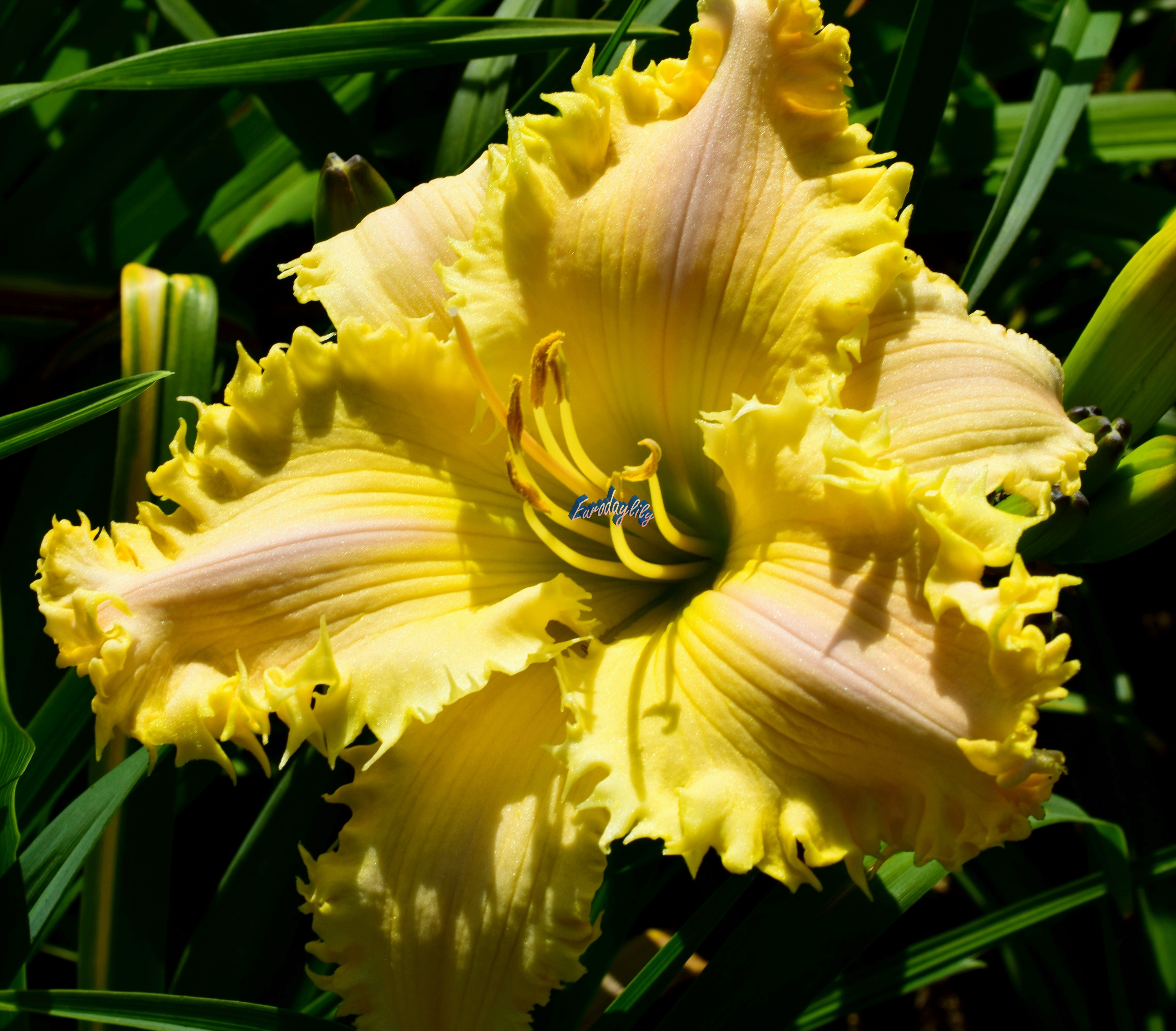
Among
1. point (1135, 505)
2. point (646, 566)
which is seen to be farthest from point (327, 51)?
point (1135, 505)

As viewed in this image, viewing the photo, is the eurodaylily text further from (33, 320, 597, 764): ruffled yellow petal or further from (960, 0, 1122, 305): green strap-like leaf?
(960, 0, 1122, 305): green strap-like leaf

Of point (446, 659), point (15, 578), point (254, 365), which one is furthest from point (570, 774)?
point (15, 578)

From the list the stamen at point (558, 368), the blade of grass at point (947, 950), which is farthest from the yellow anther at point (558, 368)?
the blade of grass at point (947, 950)

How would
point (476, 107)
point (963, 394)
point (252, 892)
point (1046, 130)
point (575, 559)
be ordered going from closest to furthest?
point (963, 394) → point (575, 559) → point (252, 892) → point (1046, 130) → point (476, 107)

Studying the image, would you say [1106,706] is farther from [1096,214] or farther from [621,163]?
[621,163]

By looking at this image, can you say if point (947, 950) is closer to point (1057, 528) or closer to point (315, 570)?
point (1057, 528)

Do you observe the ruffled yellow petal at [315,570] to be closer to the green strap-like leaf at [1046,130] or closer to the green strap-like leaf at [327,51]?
the green strap-like leaf at [327,51]

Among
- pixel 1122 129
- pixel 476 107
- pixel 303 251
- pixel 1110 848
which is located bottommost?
pixel 1110 848
